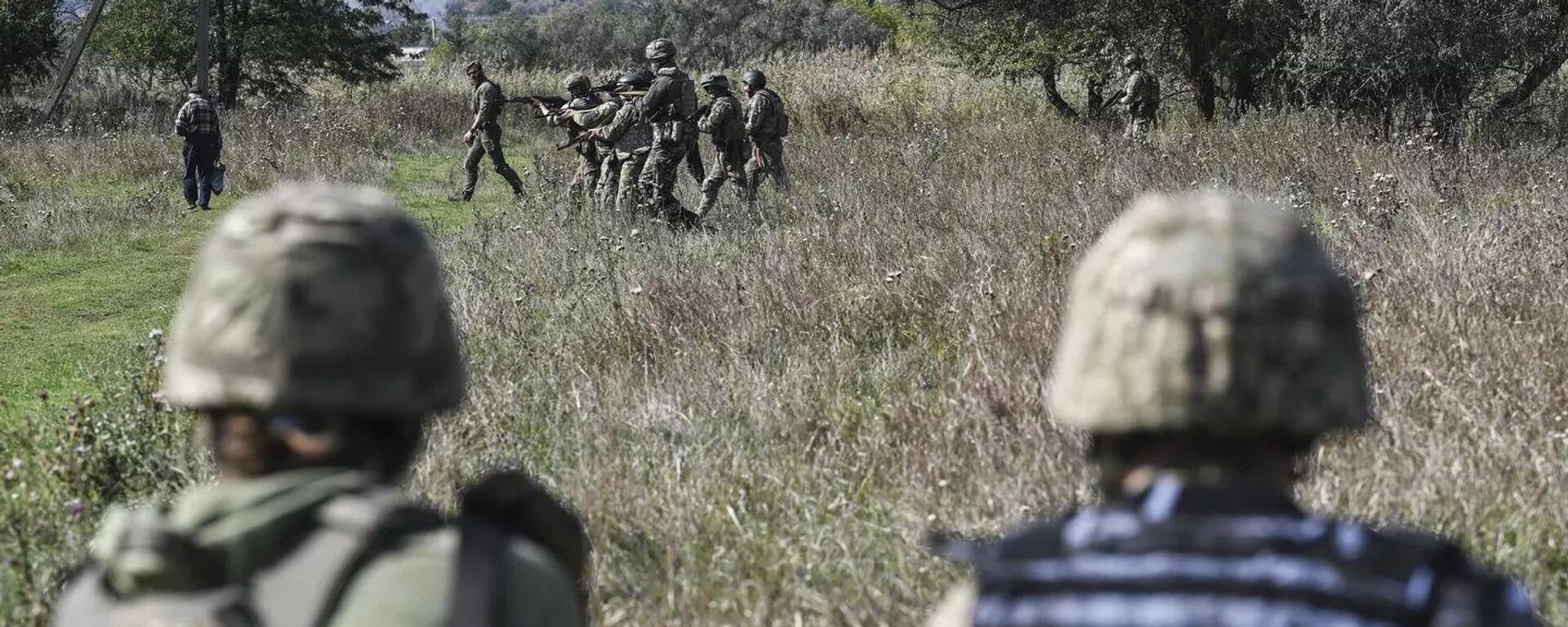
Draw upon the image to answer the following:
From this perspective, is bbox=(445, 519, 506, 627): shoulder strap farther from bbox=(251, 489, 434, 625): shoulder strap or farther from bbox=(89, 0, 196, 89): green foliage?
bbox=(89, 0, 196, 89): green foliage

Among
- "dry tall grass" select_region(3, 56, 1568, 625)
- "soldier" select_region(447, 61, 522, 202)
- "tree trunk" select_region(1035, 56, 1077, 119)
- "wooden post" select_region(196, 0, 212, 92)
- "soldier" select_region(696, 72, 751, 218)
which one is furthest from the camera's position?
"wooden post" select_region(196, 0, 212, 92)

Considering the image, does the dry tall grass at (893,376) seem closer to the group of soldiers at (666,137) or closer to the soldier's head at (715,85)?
the group of soldiers at (666,137)

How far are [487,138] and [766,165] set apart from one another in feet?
14.4

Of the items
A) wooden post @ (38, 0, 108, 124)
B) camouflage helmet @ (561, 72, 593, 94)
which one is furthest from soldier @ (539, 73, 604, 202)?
wooden post @ (38, 0, 108, 124)

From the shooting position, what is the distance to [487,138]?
1490cm

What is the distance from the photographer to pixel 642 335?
5910 millimetres

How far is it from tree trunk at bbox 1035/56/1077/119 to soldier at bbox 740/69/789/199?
6.52 meters

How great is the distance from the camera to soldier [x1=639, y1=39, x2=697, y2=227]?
34.6ft

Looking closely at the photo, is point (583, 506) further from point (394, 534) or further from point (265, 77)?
point (265, 77)

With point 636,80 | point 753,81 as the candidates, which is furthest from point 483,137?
point 753,81

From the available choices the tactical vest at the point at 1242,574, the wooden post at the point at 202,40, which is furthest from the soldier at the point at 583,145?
the tactical vest at the point at 1242,574

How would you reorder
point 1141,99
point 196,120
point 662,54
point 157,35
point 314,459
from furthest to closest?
1. point 157,35
2. point 1141,99
3. point 196,120
4. point 662,54
5. point 314,459

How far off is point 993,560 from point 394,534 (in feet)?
1.79

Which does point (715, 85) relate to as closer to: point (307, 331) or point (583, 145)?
point (583, 145)
